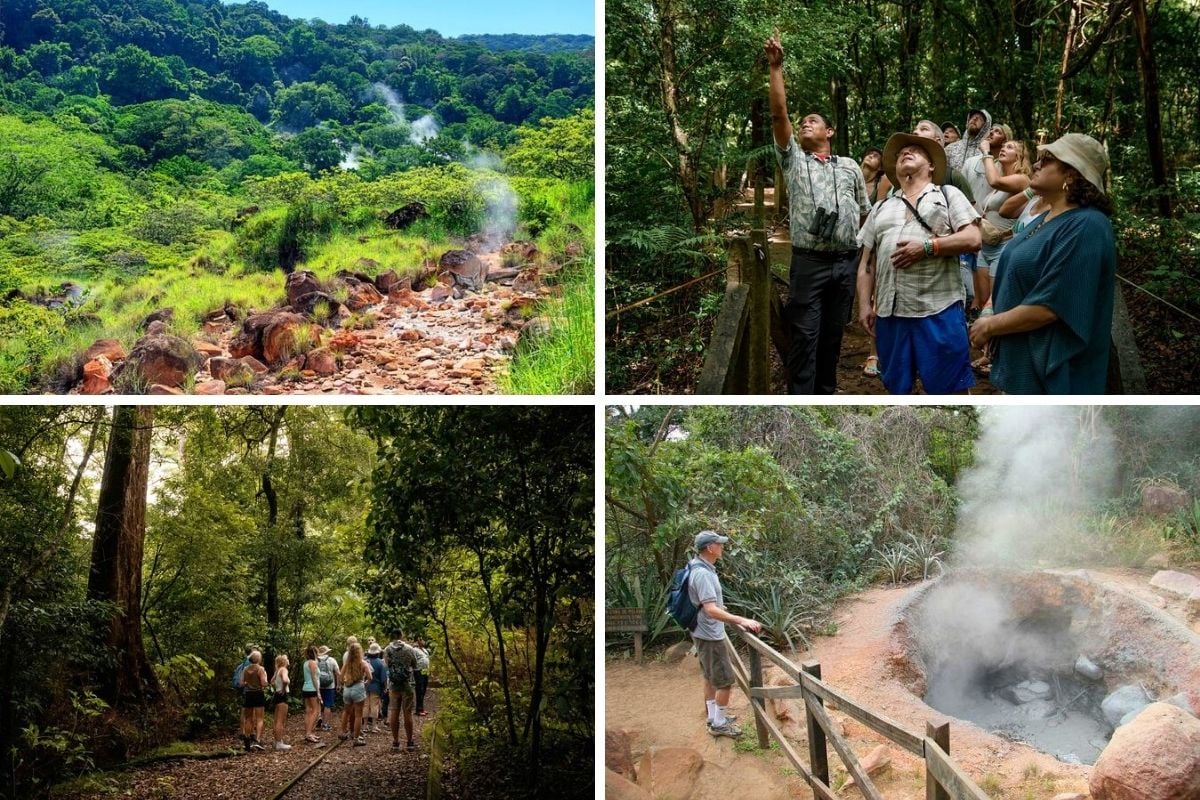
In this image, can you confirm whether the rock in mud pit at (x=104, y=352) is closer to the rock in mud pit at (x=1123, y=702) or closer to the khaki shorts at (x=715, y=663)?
the khaki shorts at (x=715, y=663)

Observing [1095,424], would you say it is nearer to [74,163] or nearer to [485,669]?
[485,669]

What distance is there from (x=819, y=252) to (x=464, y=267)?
1083mm

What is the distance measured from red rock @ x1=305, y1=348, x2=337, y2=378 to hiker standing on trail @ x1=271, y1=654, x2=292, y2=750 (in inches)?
34.5

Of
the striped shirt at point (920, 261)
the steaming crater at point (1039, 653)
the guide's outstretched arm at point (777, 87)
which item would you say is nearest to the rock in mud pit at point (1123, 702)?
the steaming crater at point (1039, 653)

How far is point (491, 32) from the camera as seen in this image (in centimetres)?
321

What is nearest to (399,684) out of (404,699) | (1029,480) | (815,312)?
(404,699)

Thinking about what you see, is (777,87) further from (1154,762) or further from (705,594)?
(1154,762)

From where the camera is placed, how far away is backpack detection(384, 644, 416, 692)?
2945 millimetres

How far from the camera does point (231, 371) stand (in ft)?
9.58

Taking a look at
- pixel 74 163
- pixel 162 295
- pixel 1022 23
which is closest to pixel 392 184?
pixel 162 295

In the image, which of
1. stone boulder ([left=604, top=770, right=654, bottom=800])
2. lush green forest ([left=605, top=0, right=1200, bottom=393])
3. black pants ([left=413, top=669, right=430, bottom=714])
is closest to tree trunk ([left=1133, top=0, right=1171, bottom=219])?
lush green forest ([left=605, top=0, right=1200, bottom=393])

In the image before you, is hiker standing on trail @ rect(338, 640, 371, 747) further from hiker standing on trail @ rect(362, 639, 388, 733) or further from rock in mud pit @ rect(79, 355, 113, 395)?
rock in mud pit @ rect(79, 355, 113, 395)

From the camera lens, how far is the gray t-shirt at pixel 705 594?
275 centimetres

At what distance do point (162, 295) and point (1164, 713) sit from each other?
9.90 feet
